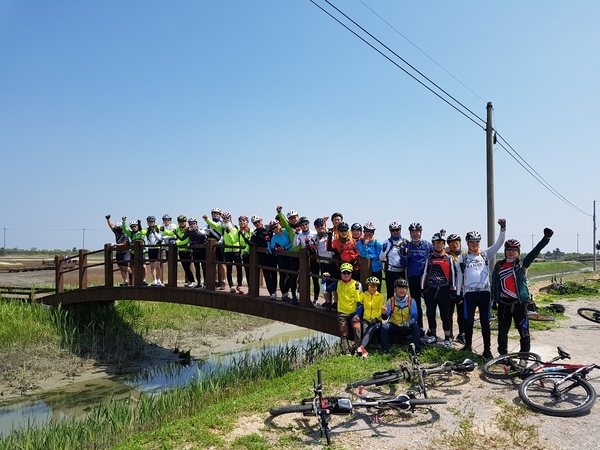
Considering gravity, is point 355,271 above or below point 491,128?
below

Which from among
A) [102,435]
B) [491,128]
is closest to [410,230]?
[102,435]

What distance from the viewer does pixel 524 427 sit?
483 centimetres

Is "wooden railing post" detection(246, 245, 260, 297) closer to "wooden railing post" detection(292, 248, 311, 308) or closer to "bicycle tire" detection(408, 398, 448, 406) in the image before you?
"wooden railing post" detection(292, 248, 311, 308)

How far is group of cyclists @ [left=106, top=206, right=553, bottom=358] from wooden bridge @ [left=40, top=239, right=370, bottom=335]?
27cm

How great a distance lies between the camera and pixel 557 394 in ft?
17.7

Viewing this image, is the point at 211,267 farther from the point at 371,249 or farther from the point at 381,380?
the point at 381,380

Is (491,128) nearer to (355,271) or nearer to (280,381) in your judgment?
(355,271)

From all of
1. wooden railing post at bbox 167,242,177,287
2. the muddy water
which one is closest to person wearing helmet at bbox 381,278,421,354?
the muddy water

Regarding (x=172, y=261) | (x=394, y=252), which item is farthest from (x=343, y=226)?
(x=172, y=261)

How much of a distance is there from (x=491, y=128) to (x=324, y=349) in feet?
23.7

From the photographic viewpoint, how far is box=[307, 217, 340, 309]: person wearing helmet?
8.57 m

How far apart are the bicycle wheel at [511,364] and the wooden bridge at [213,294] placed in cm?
242

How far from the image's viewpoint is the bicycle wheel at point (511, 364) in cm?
630

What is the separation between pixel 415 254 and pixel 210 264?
209 inches
